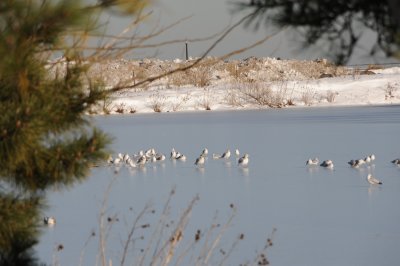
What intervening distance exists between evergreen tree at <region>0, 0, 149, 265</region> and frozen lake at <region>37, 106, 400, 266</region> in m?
0.18

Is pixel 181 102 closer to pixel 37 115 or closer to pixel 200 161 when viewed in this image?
pixel 200 161

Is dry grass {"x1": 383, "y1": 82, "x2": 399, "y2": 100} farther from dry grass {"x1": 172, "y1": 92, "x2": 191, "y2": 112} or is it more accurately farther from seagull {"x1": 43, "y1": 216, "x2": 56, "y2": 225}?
seagull {"x1": 43, "y1": 216, "x2": 56, "y2": 225}

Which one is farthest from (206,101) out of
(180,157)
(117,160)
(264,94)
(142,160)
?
(117,160)

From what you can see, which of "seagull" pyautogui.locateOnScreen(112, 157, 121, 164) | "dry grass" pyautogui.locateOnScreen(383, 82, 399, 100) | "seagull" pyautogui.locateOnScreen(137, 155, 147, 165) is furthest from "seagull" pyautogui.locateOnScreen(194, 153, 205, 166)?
"dry grass" pyautogui.locateOnScreen(383, 82, 399, 100)

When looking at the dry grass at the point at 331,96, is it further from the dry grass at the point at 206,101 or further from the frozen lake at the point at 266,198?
the frozen lake at the point at 266,198

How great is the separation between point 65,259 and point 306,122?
11.9m

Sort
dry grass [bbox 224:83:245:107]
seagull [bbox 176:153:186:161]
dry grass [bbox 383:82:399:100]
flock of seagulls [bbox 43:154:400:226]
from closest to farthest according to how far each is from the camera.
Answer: flock of seagulls [bbox 43:154:400:226] → seagull [bbox 176:153:186:161] → dry grass [bbox 383:82:399:100] → dry grass [bbox 224:83:245:107]

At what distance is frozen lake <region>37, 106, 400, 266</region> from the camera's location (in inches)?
205

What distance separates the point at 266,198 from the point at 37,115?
467cm

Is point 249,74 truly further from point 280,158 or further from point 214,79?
point 280,158

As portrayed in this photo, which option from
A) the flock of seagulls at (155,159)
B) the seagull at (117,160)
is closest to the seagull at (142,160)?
the flock of seagulls at (155,159)

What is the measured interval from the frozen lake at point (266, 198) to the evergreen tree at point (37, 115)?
0.60 feet

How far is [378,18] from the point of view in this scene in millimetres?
2760

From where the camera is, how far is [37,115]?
2.79 m
